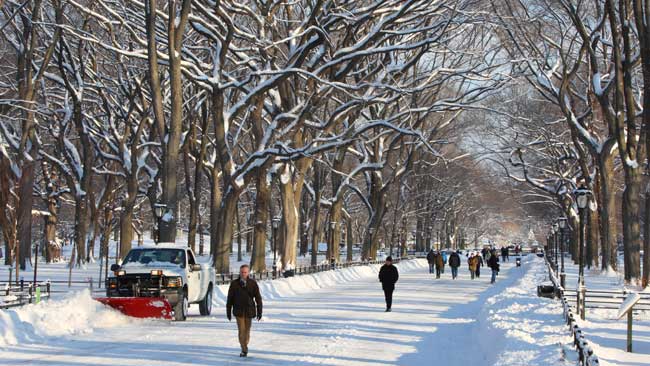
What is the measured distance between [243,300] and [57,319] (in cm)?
569

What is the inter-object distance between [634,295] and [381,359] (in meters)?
4.59

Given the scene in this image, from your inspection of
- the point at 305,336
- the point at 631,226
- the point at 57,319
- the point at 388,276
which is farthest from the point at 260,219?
the point at 305,336

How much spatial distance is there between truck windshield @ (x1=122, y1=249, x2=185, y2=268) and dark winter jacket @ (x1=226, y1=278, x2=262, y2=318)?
25.1 ft

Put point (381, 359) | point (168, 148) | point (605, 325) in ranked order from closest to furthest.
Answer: point (381, 359)
point (605, 325)
point (168, 148)

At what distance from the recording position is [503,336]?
17594 mm

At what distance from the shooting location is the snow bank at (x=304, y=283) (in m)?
31.4

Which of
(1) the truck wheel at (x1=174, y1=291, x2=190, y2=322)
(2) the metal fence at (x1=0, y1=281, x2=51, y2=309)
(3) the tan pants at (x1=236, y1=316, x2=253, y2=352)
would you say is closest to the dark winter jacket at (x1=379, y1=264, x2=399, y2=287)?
(1) the truck wheel at (x1=174, y1=291, x2=190, y2=322)

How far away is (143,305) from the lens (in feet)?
73.1

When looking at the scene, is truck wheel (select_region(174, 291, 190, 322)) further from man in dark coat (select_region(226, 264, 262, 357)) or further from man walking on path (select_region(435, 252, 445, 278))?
man walking on path (select_region(435, 252, 445, 278))

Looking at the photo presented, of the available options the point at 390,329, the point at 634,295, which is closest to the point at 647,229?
the point at 390,329

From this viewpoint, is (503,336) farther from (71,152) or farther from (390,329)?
(71,152)

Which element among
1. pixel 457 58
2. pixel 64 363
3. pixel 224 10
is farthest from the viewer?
pixel 457 58

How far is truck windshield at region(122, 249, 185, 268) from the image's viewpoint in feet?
79.0

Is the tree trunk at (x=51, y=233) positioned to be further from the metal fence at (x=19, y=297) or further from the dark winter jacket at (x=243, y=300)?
the dark winter jacket at (x=243, y=300)
